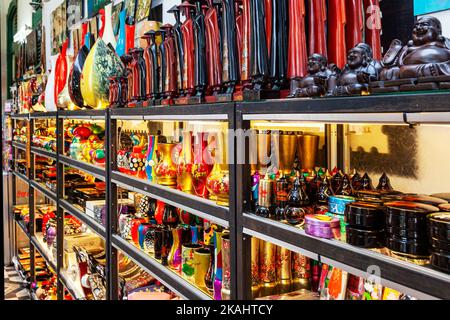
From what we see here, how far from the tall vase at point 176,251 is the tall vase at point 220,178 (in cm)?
40

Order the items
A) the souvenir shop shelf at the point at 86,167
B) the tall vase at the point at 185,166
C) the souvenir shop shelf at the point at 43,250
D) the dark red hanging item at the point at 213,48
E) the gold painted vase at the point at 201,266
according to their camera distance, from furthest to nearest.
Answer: the souvenir shop shelf at the point at 43,250, the souvenir shop shelf at the point at 86,167, the tall vase at the point at 185,166, the gold painted vase at the point at 201,266, the dark red hanging item at the point at 213,48

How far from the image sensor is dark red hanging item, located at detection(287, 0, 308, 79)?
1094 mm

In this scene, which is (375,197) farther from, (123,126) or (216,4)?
(123,126)

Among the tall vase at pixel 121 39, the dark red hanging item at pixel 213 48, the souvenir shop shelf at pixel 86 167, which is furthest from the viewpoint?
the tall vase at pixel 121 39

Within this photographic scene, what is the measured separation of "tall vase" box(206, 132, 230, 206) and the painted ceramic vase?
0.31 metres

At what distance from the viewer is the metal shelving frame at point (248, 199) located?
2.46ft

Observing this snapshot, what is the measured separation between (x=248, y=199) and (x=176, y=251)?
24.6 inches

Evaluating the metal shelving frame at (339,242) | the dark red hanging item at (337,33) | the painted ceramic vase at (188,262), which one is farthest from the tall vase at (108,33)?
the dark red hanging item at (337,33)

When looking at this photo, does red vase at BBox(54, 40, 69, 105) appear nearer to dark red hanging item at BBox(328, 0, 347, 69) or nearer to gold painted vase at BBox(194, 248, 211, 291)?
gold painted vase at BBox(194, 248, 211, 291)

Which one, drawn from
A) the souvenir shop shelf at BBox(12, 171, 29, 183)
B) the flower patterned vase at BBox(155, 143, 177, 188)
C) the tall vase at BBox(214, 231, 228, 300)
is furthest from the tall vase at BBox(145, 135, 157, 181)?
the souvenir shop shelf at BBox(12, 171, 29, 183)

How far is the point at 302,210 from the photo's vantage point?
1.10m

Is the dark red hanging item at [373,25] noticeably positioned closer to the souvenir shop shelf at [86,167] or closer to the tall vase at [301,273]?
the tall vase at [301,273]
